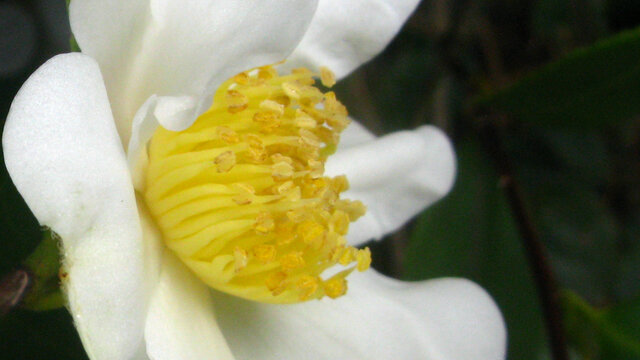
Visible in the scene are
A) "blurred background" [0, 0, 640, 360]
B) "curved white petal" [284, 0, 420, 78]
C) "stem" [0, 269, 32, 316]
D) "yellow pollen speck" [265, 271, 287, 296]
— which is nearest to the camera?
"stem" [0, 269, 32, 316]

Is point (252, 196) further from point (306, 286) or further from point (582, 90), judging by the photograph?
point (582, 90)

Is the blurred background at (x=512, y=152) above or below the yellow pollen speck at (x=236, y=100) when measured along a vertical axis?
below

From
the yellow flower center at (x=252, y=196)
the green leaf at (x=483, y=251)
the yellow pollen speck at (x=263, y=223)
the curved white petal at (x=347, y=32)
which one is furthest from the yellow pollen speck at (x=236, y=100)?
the green leaf at (x=483, y=251)

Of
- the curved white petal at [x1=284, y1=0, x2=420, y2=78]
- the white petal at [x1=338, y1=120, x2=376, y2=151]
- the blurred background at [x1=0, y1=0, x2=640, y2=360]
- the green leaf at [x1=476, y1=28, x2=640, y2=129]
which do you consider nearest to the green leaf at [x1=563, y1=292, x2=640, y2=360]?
the blurred background at [x1=0, y1=0, x2=640, y2=360]

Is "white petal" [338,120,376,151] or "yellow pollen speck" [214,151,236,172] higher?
"yellow pollen speck" [214,151,236,172]

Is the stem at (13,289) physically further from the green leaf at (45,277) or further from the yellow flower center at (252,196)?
the yellow flower center at (252,196)

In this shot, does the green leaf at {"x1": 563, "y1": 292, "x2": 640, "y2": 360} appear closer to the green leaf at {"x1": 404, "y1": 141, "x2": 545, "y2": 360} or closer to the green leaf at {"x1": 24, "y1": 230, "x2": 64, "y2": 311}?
the green leaf at {"x1": 404, "y1": 141, "x2": 545, "y2": 360}
